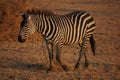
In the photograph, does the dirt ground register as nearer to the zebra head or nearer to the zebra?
the zebra

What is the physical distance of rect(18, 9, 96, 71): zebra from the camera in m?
8.49

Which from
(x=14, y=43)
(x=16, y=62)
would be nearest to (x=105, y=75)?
(x=16, y=62)

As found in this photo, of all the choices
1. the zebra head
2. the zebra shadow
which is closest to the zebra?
the zebra head

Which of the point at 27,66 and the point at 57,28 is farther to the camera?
the point at 27,66

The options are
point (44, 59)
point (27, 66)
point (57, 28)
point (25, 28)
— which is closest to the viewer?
point (25, 28)

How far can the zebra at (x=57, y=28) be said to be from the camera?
27.9 feet

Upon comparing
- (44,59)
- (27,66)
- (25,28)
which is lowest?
(27,66)

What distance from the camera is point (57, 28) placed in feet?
28.7

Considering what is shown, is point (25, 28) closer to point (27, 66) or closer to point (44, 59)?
point (27, 66)

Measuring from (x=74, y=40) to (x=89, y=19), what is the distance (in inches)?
32.1

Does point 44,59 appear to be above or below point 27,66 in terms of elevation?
above

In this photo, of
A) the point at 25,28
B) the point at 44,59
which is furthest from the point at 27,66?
the point at 25,28

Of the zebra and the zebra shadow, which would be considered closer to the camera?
the zebra

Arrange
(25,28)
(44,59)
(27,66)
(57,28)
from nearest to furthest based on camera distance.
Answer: (25,28) < (57,28) < (27,66) < (44,59)
